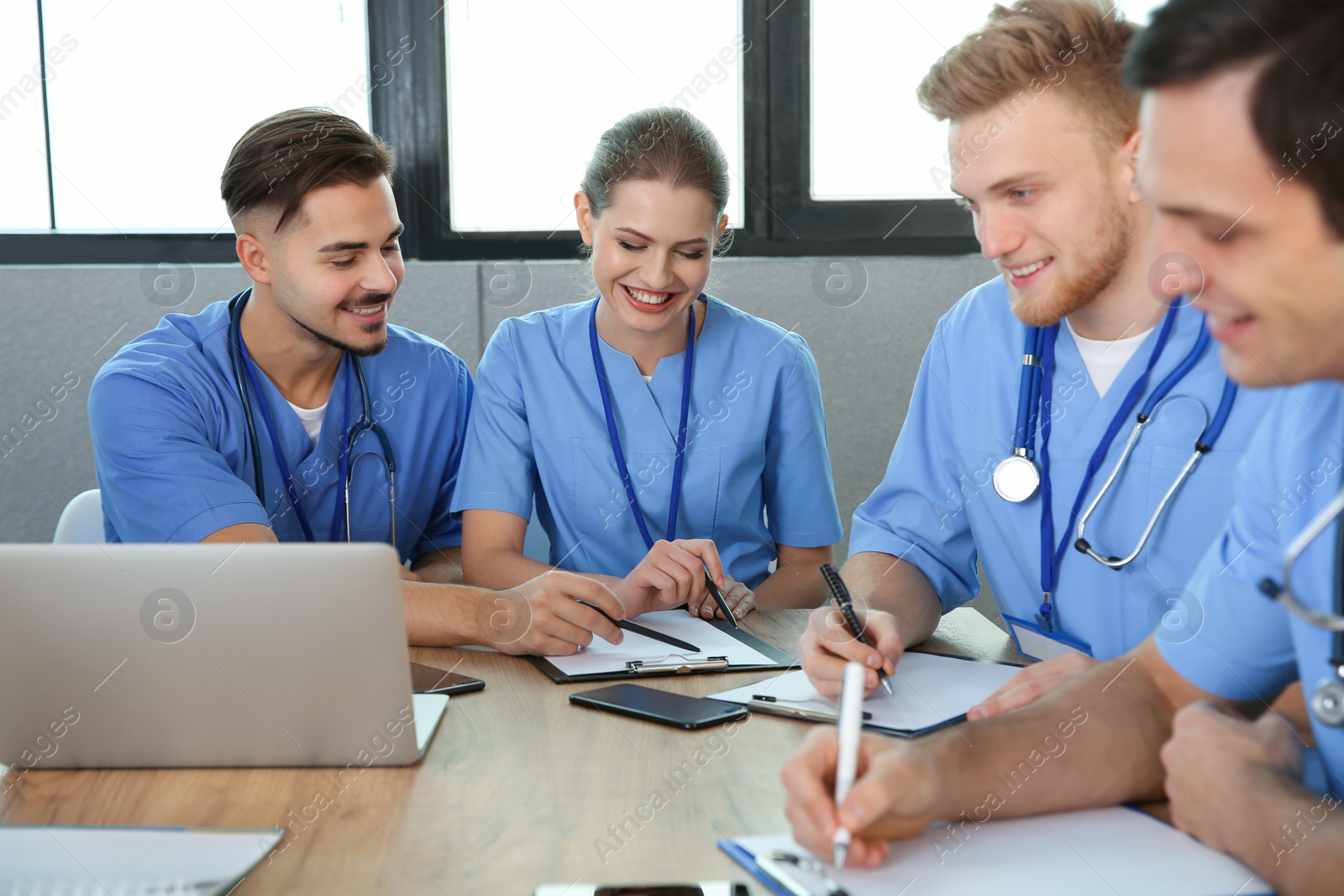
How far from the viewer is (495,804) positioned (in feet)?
3.03

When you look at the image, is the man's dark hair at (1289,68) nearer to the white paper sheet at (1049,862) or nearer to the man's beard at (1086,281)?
the white paper sheet at (1049,862)

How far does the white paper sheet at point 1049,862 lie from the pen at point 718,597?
2.18 feet

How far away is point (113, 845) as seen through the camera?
832mm

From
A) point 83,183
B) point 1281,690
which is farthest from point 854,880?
point 83,183

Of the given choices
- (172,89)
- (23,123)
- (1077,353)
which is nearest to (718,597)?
(1077,353)

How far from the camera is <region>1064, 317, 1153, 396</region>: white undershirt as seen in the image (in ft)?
→ 4.88

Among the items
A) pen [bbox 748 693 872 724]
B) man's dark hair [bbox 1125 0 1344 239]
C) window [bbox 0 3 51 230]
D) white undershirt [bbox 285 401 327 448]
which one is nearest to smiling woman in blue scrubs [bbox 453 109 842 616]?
white undershirt [bbox 285 401 327 448]

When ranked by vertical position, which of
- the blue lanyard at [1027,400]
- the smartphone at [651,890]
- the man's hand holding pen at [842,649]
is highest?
the blue lanyard at [1027,400]

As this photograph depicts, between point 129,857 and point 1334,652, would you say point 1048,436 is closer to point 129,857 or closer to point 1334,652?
point 1334,652

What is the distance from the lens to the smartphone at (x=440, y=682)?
48.1 inches

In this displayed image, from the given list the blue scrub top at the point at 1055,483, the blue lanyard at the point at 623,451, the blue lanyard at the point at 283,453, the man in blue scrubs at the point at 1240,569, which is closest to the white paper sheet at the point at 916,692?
the man in blue scrubs at the point at 1240,569

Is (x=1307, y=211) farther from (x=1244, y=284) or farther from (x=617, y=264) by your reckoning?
(x=617, y=264)

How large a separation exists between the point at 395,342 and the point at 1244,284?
5.17 feet

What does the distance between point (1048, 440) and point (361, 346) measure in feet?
3.78
